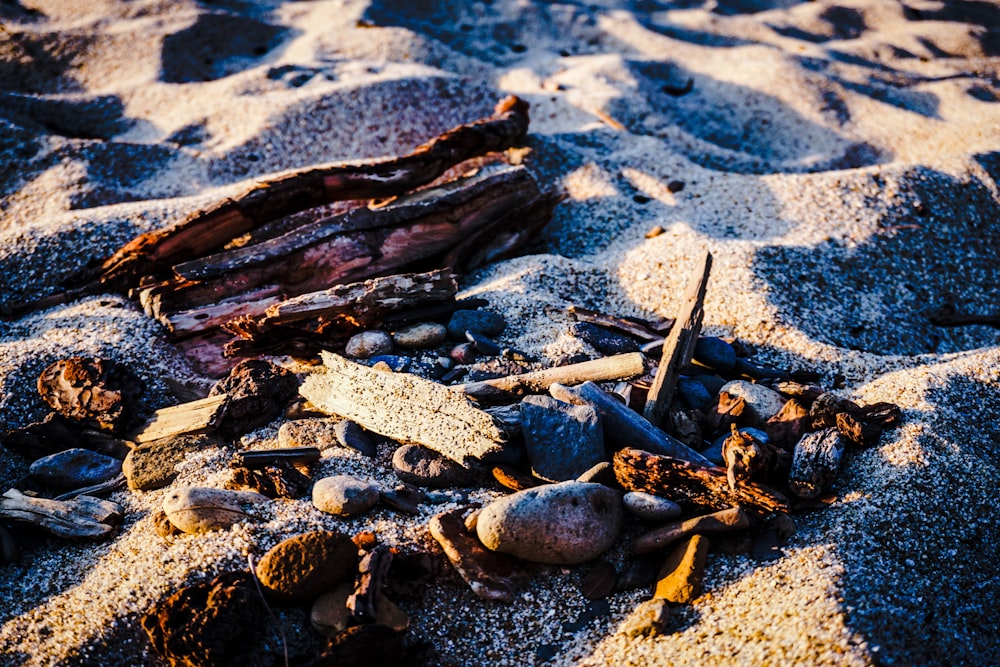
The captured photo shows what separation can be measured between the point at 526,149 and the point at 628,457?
14.3 ft

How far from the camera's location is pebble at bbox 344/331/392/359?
12.2 ft

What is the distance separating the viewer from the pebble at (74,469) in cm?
316

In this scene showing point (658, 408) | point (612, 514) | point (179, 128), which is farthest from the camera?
point (179, 128)

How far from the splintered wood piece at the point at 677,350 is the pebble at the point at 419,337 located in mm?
1334

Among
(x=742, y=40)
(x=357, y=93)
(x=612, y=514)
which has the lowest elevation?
(x=612, y=514)

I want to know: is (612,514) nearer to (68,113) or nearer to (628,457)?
(628,457)

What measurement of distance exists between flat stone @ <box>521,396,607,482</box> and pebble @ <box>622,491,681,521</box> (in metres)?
0.28

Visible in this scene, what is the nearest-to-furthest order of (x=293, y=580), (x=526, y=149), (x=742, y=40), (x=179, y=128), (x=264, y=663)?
(x=264, y=663)
(x=293, y=580)
(x=526, y=149)
(x=179, y=128)
(x=742, y=40)

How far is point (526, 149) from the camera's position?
250 inches

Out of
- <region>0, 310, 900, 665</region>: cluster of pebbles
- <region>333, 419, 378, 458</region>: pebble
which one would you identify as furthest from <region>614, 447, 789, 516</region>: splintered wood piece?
<region>333, 419, 378, 458</region>: pebble

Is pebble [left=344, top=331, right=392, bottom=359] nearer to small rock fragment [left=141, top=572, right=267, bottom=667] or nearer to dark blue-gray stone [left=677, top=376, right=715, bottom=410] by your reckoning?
small rock fragment [left=141, top=572, right=267, bottom=667]

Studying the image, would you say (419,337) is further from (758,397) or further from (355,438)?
(758,397)

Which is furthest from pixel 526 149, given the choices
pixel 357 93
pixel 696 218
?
pixel 357 93

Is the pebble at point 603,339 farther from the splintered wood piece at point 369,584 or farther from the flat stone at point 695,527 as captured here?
the splintered wood piece at point 369,584
